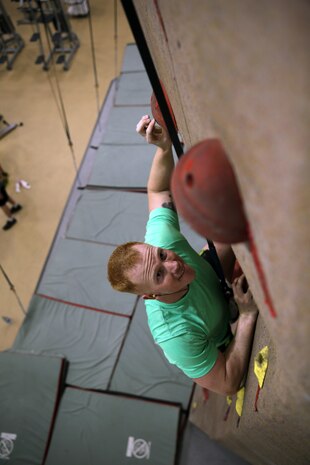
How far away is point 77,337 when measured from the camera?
9.50 feet

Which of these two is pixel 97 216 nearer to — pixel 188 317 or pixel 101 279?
pixel 101 279

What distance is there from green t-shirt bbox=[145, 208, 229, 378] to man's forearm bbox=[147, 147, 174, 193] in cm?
12

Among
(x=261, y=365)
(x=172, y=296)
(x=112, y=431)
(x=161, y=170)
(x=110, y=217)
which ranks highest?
(x=161, y=170)

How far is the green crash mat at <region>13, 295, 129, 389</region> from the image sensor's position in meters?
2.73

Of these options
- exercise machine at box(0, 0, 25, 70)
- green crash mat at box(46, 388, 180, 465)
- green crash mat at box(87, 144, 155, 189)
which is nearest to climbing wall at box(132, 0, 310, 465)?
green crash mat at box(46, 388, 180, 465)

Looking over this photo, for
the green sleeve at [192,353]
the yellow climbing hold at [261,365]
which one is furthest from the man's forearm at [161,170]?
the yellow climbing hold at [261,365]

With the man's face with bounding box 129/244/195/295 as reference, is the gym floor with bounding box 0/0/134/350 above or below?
below

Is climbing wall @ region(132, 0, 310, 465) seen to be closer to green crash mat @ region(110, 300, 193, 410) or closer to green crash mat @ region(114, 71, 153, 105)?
green crash mat @ region(110, 300, 193, 410)

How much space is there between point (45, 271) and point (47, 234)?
650mm

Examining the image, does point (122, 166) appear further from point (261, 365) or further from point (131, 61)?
point (261, 365)

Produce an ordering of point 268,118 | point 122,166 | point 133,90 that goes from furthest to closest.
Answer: point 133,90, point 122,166, point 268,118

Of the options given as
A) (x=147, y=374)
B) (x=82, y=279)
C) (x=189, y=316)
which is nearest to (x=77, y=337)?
(x=82, y=279)

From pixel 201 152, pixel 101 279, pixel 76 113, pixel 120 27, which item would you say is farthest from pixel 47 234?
pixel 120 27

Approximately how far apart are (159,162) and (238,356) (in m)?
0.91
